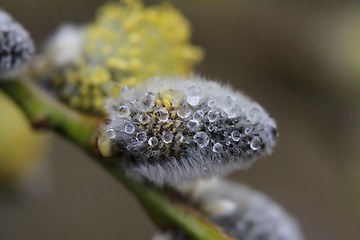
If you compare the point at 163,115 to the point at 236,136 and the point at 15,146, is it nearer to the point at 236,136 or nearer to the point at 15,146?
the point at 236,136

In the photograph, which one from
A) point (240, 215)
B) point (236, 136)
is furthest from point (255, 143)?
point (240, 215)

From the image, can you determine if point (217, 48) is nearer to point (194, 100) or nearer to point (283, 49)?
point (283, 49)

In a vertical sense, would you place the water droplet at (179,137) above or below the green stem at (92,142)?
below

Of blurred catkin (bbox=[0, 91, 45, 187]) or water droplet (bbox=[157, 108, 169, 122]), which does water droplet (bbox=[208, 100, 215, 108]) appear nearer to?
water droplet (bbox=[157, 108, 169, 122])

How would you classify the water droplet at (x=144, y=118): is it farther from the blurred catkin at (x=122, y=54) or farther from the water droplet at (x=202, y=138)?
the blurred catkin at (x=122, y=54)

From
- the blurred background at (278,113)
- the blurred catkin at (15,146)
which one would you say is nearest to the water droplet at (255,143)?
the blurred catkin at (15,146)

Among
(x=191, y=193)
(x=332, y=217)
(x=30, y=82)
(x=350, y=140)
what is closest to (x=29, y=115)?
(x=30, y=82)
